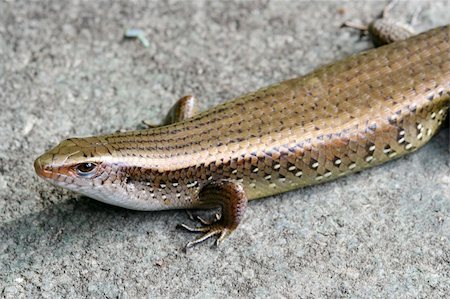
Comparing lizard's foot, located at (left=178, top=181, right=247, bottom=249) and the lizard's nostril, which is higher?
the lizard's nostril

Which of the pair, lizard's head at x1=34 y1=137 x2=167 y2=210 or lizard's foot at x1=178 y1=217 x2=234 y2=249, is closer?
lizard's head at x1=34 y1=137 x2=167 y2=210

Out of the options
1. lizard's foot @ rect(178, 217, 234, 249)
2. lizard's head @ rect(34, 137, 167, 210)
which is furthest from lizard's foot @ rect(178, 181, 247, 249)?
lizard's head @ rect(34, 137, 167, 210)

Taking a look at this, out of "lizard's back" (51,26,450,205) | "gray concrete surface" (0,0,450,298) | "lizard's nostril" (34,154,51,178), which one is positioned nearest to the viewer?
"lizard's nostril" (34,154,51,178)

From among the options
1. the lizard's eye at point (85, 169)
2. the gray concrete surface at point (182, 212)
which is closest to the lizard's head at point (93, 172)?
the lizard's eye at point (85, 169)

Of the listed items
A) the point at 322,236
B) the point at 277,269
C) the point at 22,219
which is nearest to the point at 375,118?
the point at 322,236

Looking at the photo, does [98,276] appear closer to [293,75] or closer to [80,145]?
[80,145]

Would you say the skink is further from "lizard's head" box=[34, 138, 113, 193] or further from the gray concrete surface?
the gray concrete surface

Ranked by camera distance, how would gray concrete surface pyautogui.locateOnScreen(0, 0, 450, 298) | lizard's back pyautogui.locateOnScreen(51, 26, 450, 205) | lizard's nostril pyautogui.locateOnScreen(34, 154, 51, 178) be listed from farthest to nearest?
lizard's back pyautogui.locateOnScreen(51, 26, 450, 205), gray concrete surface pyautogui.locateOnScreen(0, 0, 450, 298), lizard's nostril pyautogui.locateOnScreen(34, 154, 51, 178)

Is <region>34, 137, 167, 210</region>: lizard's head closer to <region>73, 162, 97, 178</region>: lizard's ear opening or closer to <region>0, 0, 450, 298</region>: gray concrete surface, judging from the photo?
<region>73, 162, 97, 178</region>: lizard's ear opening
